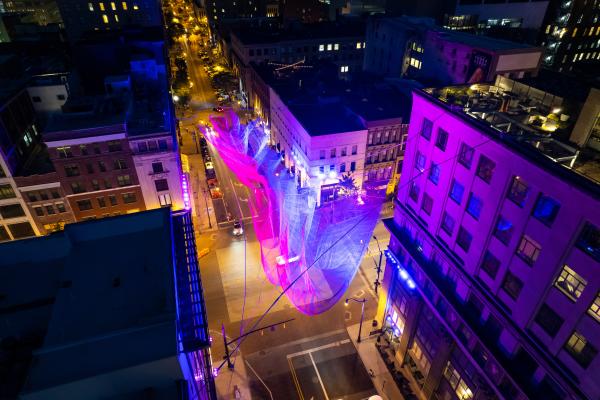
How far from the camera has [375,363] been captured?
40.2 metres

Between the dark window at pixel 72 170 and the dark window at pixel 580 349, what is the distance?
56.3 meters

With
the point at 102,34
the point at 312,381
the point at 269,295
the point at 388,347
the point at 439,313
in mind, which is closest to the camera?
the point at 439,313

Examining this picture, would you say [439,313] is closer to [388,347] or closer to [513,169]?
[388,347]

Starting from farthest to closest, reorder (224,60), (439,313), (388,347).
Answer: (224,60)
(388,347)
(439,313)

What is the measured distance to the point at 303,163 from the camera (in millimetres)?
64750

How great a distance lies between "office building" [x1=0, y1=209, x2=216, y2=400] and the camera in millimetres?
18125

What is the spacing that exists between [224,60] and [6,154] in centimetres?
10769

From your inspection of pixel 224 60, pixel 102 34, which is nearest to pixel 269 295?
pixel 102 34

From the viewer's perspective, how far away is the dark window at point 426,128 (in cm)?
3158

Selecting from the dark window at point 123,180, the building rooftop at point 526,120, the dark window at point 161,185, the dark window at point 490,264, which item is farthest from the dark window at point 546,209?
the dark window at point 123,180

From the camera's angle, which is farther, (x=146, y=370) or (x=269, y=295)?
(x=269, y=295)

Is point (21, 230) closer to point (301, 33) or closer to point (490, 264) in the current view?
point (490, 264)

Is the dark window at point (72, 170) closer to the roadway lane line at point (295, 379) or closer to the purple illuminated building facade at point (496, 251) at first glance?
the roadway lane line at point (295, 379)

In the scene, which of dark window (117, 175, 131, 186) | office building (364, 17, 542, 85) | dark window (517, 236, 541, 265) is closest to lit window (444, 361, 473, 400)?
dark window (517, 236, 541, 265)
